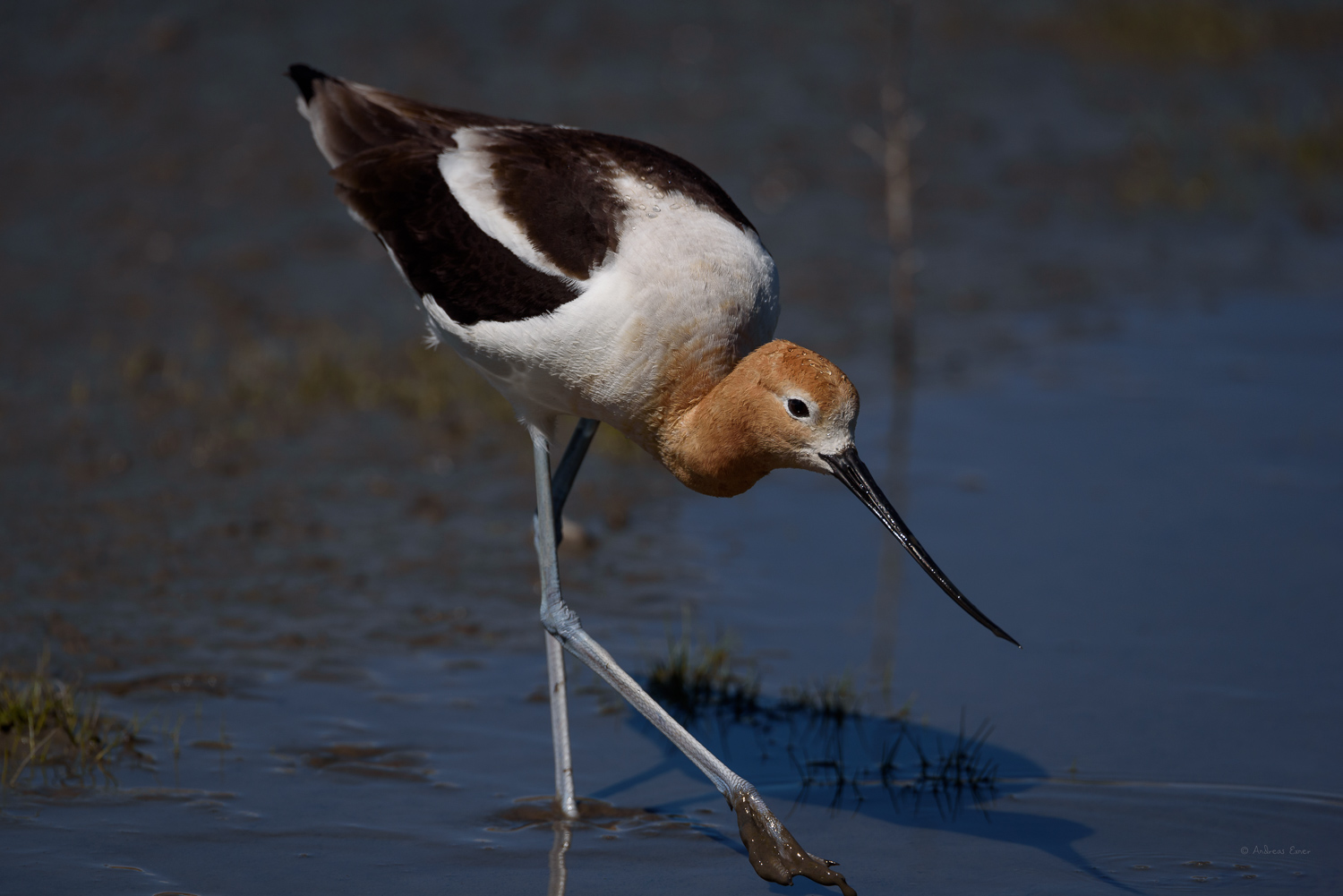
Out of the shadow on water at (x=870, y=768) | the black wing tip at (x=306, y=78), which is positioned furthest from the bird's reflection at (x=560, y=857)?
the black wing tip at (x=306, y=78)

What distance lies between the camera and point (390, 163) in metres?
4.33

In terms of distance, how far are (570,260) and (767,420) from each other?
656 millimetres

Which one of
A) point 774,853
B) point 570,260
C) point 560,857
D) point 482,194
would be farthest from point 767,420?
point 560,857

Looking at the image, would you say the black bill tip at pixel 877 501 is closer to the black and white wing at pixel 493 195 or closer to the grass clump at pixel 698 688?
the black and white wing at pixel 493 195

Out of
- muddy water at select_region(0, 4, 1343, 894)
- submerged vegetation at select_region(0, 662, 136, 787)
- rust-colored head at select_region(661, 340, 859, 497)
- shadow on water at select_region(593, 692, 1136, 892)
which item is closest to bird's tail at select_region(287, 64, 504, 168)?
rust-colored head at select_region(661, 340, 859, 497)

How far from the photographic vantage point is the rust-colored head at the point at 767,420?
347cm

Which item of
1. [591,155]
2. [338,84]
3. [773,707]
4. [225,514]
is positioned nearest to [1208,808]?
[773,707]

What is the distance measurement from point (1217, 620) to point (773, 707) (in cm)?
156

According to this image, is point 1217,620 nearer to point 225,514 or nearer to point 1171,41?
point 225,514

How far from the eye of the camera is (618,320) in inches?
145

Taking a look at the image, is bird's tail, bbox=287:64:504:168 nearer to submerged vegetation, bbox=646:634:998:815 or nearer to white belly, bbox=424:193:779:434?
white belly, bbox=424:193:779:434

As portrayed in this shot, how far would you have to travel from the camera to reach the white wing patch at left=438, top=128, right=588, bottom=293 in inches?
154

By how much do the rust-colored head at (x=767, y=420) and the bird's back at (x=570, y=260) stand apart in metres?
0.10

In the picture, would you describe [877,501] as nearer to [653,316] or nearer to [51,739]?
[653,316]
